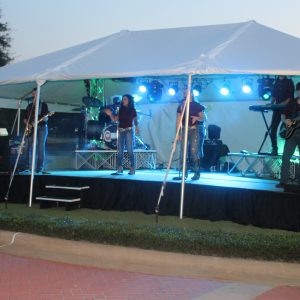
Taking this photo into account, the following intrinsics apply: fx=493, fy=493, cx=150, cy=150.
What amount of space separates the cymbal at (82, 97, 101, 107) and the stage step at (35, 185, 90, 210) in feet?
13.1

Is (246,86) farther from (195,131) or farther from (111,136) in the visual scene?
(111,136)

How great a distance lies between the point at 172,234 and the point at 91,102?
22.6 ft

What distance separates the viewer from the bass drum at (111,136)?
→ 1277cm

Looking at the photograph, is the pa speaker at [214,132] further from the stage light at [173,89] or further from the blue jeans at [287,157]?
the blue jeans at [287,157]

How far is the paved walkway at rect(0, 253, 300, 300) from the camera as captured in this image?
5289 millimetres

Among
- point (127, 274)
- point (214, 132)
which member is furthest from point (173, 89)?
point (127, 274)

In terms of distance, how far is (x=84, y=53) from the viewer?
9.92 metres

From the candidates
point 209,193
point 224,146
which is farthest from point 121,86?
point 209,193

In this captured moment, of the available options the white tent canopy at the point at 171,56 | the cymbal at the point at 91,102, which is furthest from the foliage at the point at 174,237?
the cymbal at the point at 91,102

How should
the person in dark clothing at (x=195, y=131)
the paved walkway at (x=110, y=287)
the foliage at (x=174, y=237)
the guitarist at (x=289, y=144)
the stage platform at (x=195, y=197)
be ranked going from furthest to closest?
1. the person in dark clothing at (x=195, y=131)
2. the guitarist at (x=289, y=144)
3. the stage platform at (x=195, y=197)
4. the foliage at (x=174, y=237)
5. the paved walkway at (x=110, y=287)

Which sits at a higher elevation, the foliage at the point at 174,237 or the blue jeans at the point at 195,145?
the blue jeans at the point at 195,145

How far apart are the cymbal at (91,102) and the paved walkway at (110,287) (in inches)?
288

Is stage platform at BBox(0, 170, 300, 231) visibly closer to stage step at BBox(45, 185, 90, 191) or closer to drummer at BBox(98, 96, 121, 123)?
stage step at BBox(45, 185, 90, 191)

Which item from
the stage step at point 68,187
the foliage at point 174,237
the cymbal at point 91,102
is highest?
the cymbal at point 91,102
